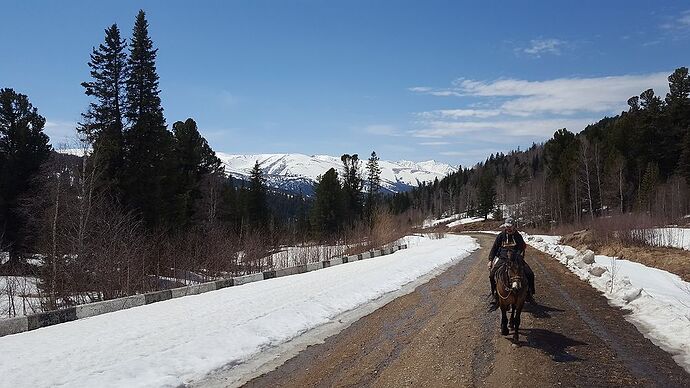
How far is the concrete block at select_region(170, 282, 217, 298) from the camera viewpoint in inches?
584

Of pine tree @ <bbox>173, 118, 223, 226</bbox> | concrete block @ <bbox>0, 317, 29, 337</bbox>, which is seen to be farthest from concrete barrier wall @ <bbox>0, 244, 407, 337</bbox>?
pine tree @ <bbox>173, 118, 223, 226</bbox>

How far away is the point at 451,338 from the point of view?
888cm

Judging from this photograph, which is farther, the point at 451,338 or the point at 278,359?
the point at 451,338

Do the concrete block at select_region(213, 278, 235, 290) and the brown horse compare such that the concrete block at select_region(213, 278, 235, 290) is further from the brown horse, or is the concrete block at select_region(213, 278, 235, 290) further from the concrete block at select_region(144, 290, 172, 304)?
the brown horse

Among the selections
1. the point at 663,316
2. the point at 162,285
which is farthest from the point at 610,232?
the point at 162,285

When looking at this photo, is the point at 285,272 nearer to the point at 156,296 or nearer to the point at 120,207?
the point at 156,296

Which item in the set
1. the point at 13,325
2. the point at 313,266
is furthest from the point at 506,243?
the point at 313,266

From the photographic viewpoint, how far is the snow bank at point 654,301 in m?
8.57

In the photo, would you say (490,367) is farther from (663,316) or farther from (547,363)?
(663,316)

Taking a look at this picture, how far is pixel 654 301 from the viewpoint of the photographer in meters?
11.7

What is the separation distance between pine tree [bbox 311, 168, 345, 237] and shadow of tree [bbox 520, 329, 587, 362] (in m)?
64.2

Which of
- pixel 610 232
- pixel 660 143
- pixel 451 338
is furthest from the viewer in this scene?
pixel 660 143

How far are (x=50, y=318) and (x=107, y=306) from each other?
1.75 meters

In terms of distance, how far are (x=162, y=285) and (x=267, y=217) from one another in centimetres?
5394
